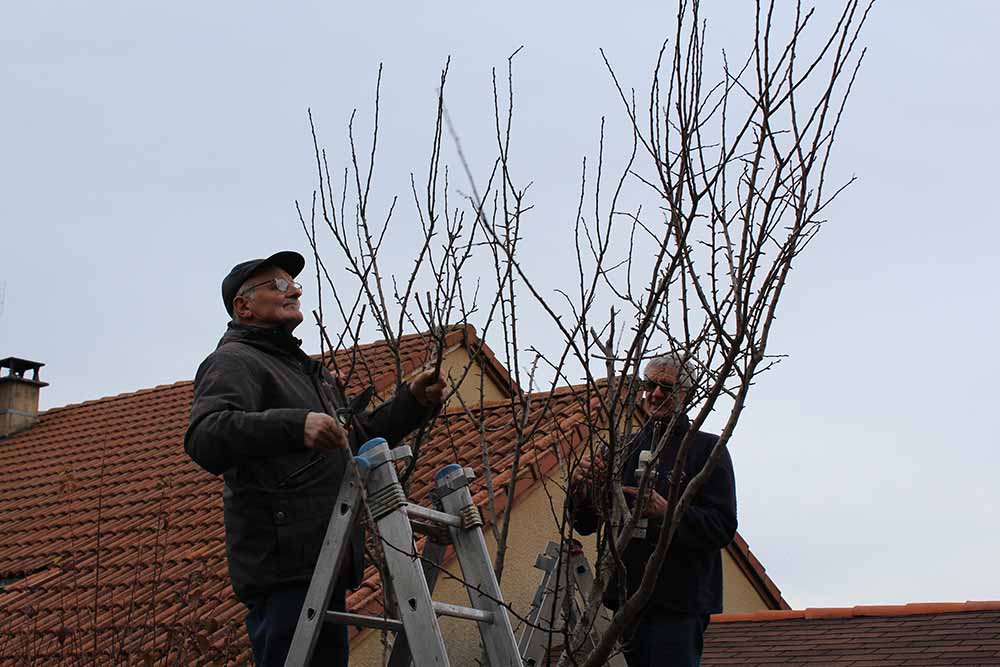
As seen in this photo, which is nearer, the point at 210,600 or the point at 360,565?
the point at 360,565

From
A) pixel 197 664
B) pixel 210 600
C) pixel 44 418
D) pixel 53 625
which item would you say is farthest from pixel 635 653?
pixel 44 418

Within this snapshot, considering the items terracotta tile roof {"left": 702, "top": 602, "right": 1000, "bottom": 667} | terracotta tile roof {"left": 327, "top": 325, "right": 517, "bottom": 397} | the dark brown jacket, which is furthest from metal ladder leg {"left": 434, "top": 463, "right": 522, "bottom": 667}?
terracotta tile roof {"left": 327, "top": 325, "right": 517, "bottom": 397}

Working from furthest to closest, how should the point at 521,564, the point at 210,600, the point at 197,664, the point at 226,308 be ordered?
1. the point at 521,564
2. the point at 210,600
3. the point at 197,664
4. the point at 226,308

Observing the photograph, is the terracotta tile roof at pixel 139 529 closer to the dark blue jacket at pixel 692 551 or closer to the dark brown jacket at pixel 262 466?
the dark blue jacket at pixel 692 551

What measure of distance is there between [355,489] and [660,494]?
1.50 metres

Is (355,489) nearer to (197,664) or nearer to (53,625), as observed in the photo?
(197,664)

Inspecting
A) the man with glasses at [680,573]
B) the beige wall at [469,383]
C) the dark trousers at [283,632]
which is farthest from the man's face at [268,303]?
the beige wall at [469,383]

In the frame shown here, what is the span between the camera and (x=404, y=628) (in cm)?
314

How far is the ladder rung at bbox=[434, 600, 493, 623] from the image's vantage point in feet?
10.6

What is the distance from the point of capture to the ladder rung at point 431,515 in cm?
340

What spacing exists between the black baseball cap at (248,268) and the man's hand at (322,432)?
0.76 m

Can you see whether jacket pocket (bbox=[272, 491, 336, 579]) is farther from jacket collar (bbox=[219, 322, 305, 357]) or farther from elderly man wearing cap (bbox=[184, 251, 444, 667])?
jacket collar (bbox=[219, 322, 305, 357])

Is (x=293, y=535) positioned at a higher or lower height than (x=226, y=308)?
lower

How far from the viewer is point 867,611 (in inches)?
336
